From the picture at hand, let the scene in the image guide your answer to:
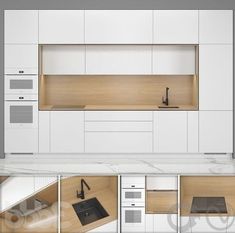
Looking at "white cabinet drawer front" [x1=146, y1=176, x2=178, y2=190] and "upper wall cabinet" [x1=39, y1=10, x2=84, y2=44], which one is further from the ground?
"upper wall cabinet" [x1=39, y1=10, x2=84, y2=44]

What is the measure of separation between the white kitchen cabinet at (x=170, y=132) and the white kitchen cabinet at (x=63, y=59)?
3.97 feet

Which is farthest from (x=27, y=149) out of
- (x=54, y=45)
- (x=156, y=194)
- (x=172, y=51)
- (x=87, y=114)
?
Result: (x=156, y=194)

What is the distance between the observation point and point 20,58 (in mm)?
6555

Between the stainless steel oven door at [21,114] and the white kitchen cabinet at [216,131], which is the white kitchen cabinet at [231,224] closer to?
the white kitchen cabinet at [216,131]

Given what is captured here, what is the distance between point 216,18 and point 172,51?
27.6 inches

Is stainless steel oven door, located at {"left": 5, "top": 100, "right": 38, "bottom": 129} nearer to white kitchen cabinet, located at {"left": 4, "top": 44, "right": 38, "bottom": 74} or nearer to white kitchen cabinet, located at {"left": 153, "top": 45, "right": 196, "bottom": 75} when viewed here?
white kitchen cabinet, located at {"left": 4, "top": 44, "right": 38, "bottom": 74}

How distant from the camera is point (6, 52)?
654 cm

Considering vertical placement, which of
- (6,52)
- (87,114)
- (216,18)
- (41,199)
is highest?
(216,18)

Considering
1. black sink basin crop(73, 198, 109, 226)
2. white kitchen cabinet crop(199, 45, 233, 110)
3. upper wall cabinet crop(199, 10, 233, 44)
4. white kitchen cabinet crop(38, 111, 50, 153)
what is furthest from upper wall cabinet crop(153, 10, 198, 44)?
black sink basin crop(73, 198, 109, 226)

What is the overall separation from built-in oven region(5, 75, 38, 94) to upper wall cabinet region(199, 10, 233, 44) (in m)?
2.23

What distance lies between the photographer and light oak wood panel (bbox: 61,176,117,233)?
402 centimetres

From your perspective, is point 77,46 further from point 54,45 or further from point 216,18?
point 216,18

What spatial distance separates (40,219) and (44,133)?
2.68 m

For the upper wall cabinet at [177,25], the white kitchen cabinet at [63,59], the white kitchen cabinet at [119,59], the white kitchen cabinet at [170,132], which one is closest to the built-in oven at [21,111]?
the white kitchen cabinet at [63,59]
